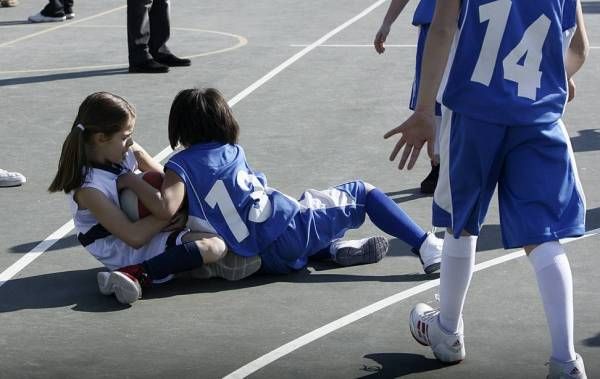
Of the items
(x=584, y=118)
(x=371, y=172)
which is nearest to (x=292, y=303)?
(x=371, y=172)

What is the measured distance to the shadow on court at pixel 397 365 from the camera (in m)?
5.05

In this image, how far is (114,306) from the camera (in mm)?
5980

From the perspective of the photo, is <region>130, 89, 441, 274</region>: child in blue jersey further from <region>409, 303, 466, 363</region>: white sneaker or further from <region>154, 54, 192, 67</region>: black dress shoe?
<region>154, 54, 192, 67</region>: black dress shoe

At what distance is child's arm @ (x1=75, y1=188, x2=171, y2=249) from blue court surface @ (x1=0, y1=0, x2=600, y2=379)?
294 millimetres

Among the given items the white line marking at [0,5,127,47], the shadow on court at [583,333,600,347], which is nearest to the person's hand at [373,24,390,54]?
the shadow on court at [583,333,600,347]

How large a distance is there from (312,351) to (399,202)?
2646 millimetres

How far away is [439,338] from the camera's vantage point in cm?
507

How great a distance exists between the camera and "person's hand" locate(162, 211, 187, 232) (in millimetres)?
6248

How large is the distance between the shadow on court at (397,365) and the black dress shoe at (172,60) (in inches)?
323

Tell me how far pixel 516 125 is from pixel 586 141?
197 inches

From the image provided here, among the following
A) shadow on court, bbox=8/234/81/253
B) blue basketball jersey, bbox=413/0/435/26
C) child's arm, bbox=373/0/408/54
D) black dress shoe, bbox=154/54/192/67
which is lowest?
black dress shoe, bbox=154/54/192/67

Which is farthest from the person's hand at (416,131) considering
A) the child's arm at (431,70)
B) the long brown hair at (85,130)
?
the long brown hair at (85,130)

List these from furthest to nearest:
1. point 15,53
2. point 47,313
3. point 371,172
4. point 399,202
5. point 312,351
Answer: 1. point 15,53
2. point 371,172
3. point 399,202
4. point 47,313
5. point 312,351

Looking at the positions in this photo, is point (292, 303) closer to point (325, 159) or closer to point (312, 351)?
point (312, 351)
